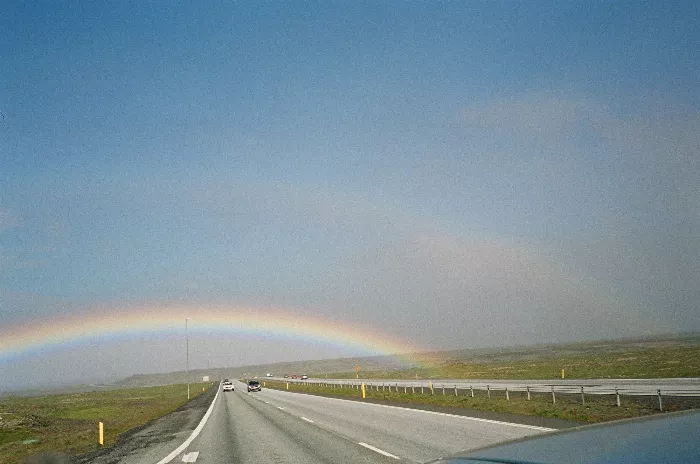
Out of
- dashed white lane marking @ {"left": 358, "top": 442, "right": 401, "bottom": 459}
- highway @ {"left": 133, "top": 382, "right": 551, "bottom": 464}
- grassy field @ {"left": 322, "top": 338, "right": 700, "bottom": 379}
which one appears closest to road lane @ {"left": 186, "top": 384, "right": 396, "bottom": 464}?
highway @ {"left": 133, "top": 382, "right": 551, "bottom": 464}

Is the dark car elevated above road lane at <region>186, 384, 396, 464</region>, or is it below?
above

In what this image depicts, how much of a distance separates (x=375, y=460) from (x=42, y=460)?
8486mm

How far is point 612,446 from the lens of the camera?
3.23 metres

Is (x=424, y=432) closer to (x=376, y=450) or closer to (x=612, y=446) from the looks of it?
(x=376, y=450)

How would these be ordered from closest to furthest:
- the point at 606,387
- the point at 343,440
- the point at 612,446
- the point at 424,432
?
the point at 612,446 < the point at 343,440 < the point at 424,432 < the point at 606,387

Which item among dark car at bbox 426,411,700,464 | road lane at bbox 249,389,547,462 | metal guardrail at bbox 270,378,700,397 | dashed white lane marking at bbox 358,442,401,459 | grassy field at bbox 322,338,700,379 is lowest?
grassy field at bbox 322,338,700,379

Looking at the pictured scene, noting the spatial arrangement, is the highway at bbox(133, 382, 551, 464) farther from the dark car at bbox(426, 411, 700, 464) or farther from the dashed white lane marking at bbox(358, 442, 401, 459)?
the dark car at bbox(426, 411, 700, 464)

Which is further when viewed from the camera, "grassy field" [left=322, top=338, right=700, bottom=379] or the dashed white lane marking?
"grassy field" [left=322, top=338, right=700, bottom=379]

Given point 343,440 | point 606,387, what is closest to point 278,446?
point 343,440

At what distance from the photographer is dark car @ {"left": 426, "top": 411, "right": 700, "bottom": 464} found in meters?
2.87

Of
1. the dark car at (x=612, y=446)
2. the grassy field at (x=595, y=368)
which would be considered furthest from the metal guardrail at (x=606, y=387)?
the dark car at (x=612, y=446)

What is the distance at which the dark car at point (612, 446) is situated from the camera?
113 inches

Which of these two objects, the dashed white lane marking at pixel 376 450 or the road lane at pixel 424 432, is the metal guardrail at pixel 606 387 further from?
the dashed white lane marking at pixel 376 450

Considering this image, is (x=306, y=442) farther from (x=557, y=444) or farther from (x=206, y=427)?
(x=557, y=444)
